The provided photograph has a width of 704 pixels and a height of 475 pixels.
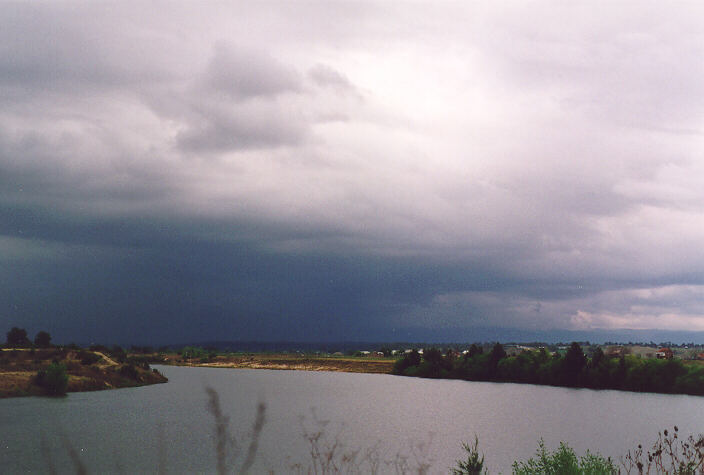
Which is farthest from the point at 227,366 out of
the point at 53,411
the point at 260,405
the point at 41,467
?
the point at 260,405

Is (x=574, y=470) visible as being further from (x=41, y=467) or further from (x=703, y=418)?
(x=703, y=418)

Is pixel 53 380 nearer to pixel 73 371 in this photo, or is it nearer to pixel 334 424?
pixel 73 371

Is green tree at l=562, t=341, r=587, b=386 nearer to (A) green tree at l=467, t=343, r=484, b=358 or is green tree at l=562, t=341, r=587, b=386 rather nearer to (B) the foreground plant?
(A) green tree at l=467, t=343, r=484, b=358

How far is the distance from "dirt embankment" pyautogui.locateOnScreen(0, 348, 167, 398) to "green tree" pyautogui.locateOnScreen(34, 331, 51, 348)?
904cm

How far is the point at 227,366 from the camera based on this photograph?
19562 centimetres

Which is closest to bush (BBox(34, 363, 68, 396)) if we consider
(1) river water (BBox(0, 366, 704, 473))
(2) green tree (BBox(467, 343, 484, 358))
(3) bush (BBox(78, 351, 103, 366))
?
(1) river water (BBox(0, 366, 704, 473))

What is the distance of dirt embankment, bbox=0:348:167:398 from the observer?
3098 inches

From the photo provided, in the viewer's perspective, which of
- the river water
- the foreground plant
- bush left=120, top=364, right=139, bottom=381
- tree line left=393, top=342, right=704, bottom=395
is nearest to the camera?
the foreground plant

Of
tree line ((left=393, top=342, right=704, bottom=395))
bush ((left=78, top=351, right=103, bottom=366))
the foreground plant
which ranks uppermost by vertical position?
the foreground plant

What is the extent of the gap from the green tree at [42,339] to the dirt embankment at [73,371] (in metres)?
9.04

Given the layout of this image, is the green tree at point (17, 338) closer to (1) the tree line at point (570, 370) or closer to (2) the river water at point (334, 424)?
(2) the river water at point (334, 424)

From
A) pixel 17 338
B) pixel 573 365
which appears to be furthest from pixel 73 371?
pixel 573 365

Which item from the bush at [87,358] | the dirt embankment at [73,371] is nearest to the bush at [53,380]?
the dirt embankment at [73,371]

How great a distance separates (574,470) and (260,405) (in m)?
18.5
